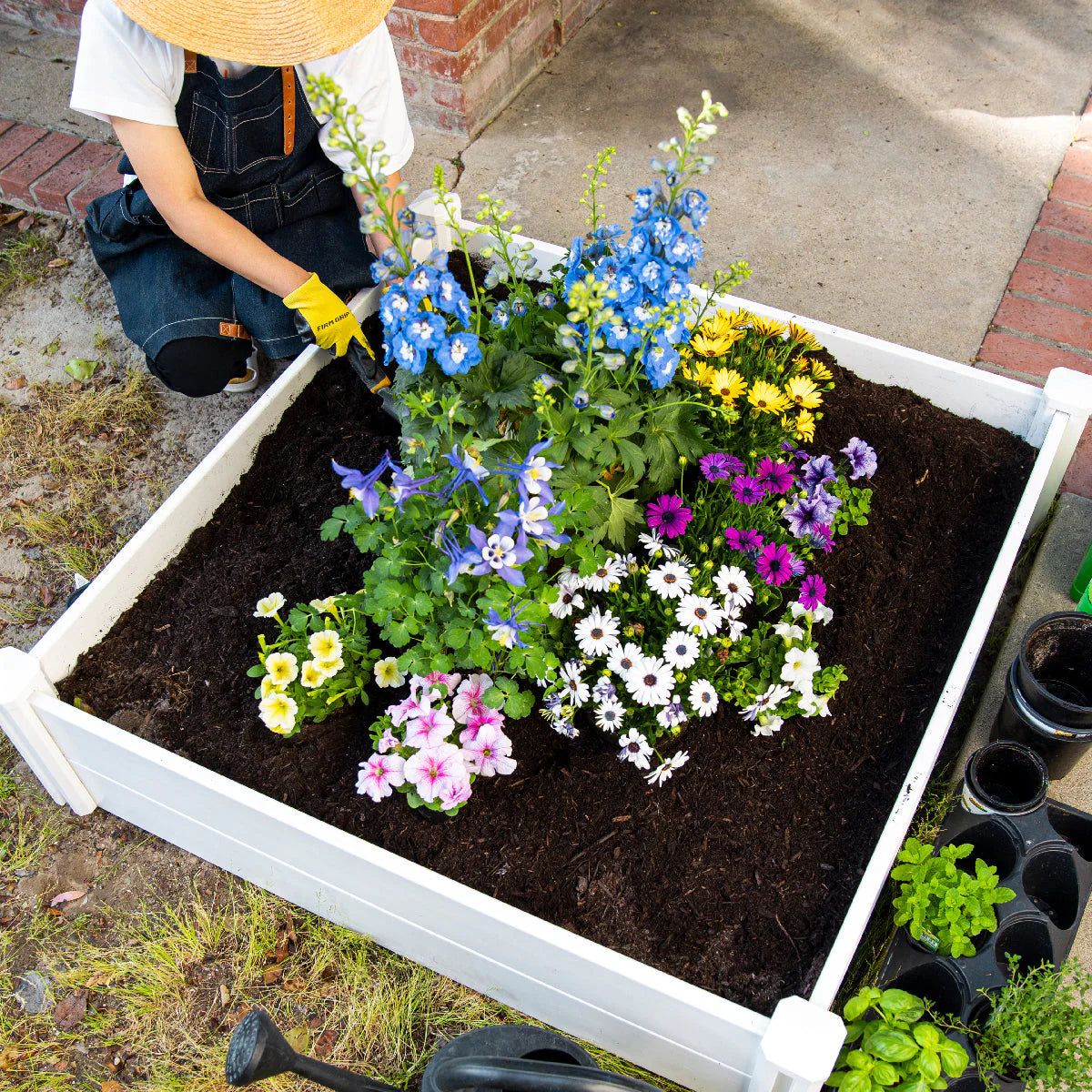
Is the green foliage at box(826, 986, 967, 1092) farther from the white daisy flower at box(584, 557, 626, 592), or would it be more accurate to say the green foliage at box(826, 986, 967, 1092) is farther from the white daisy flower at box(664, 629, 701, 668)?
the white daisy flower at box(584, 557, 626, 592)

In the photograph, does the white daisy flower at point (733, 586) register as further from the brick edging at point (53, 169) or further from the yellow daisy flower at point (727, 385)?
the brick edging at point (53, 169)

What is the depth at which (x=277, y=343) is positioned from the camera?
246cm

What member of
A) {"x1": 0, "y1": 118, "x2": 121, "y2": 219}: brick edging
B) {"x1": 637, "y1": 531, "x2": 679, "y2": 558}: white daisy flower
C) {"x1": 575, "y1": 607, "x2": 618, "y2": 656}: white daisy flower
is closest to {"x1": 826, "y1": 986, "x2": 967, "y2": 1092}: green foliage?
{"x1": 575, "y1": 607, "x2": 618, "y2": 656}: white daisy flower

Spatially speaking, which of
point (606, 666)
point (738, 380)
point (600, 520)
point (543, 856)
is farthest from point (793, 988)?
point (738, 380)

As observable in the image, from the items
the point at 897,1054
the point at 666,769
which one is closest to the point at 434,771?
the point at 666,769

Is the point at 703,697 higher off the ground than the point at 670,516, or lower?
lower

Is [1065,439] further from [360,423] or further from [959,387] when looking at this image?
[360,423]

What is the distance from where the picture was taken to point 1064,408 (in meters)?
2.08

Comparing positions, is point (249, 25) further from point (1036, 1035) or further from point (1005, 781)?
point (1036, 1035)

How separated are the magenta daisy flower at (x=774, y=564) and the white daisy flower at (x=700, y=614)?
11 centimetres

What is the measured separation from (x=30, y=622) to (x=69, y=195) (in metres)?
1.47

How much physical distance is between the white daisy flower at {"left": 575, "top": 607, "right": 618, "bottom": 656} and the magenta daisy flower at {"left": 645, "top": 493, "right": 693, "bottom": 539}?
0.19m

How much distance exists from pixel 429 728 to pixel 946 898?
866mm

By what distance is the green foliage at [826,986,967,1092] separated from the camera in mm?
1418
